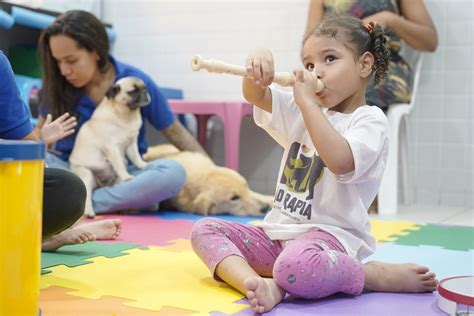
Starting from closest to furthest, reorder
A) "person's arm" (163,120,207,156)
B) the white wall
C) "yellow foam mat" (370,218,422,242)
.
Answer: "yellow foam mat" (370,218,422,242) < "person's arm" (163,120,207,156) < the white wall

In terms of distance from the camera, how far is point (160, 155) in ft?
7.92

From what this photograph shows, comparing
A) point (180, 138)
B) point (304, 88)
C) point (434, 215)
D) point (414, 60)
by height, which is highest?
point (414, 60)

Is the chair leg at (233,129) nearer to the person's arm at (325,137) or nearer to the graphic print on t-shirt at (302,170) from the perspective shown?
the graphic print on t-shirt at (302,170)

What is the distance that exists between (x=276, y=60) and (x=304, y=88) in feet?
5.70

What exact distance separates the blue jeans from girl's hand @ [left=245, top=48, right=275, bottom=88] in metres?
1.15

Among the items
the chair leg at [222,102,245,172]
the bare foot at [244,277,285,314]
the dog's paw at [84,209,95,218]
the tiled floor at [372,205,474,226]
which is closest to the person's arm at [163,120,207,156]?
the chair leg at [222,102,245,172]

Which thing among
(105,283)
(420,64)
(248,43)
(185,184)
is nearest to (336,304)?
(105,283)

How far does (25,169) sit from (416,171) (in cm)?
209

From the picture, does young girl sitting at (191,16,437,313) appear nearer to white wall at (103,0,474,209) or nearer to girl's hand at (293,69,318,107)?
girl's hand at (293,69,318,107)

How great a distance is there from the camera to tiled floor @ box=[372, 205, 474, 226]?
2.13 m

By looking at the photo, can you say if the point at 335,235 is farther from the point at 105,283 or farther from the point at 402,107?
the point at 402,107

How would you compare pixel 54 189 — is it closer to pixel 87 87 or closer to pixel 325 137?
pixel 325 137

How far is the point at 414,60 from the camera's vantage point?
253 centimetres

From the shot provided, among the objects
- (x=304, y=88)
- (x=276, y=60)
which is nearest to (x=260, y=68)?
(x=304, y=88)
